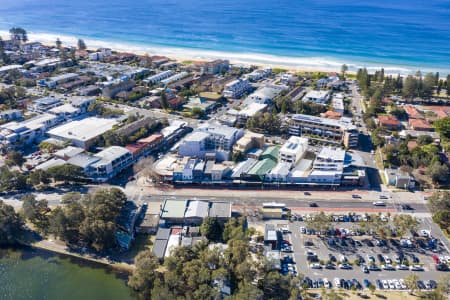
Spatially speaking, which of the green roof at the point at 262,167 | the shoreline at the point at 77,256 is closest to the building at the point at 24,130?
the shoreline at the point at 77,256

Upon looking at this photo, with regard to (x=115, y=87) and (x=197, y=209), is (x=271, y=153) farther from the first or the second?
(x=115, y=87)

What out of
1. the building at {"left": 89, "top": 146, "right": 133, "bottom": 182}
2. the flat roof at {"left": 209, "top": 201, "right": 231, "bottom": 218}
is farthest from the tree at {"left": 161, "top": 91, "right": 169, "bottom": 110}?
the flat roof at {"left": 209, "top": 201, "right": 231, "bottom": 218}

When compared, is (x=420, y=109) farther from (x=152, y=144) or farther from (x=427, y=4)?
(x=427, y=4)

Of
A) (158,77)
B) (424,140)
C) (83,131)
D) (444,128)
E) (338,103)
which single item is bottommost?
(83,131)

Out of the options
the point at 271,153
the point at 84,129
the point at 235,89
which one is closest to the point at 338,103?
the point at 235,89

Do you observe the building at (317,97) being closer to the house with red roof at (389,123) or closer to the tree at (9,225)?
the house with red roof at (389,123)

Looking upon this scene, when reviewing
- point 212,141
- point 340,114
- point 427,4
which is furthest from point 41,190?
point 427,4
